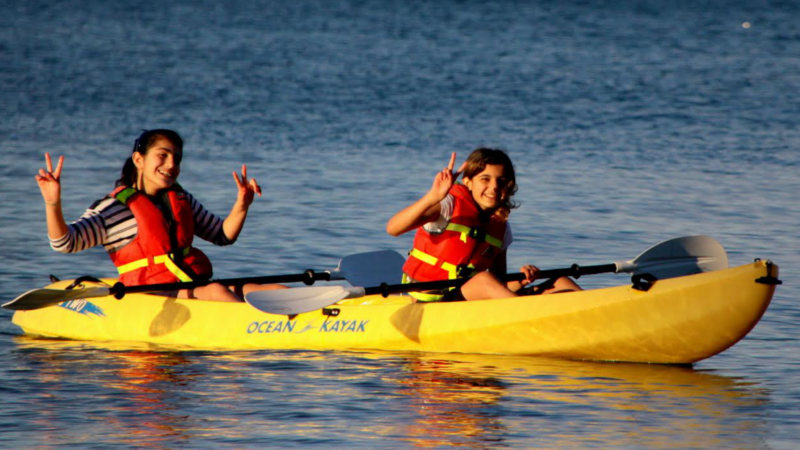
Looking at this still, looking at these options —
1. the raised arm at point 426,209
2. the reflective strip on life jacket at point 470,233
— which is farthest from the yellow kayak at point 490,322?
the raised arm at point 426,209

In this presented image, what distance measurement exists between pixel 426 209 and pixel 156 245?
1.55 metres

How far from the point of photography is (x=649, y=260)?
27.2 ft

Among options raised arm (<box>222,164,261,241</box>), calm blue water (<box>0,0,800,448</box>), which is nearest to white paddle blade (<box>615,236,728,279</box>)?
calm blue water (<box>0,0,800,448</box>)

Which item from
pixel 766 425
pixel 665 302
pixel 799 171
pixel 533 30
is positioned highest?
pixel 533 30

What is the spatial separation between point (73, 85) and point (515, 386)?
53.7 feet

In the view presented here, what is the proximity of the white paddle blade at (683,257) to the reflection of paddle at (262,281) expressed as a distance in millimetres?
1392

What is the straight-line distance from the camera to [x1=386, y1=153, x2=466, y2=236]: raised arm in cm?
711

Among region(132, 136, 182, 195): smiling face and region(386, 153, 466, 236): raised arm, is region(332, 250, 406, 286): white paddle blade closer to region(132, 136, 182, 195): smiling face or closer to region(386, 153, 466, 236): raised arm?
region(386, 153, 466, 236): raised arm

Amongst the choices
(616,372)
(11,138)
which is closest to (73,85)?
(11,138)

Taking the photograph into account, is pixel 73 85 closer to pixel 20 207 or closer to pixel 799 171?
pixel 20 207

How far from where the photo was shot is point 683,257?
8266 millimetres

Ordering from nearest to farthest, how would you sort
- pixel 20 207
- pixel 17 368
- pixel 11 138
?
pixel 17 368 → pixel 20 207 → pixel 11 138

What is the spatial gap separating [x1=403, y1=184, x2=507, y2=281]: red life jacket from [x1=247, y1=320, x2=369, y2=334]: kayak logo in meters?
0.44

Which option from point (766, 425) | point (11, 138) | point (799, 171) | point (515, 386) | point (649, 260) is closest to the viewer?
point (766, 425)
